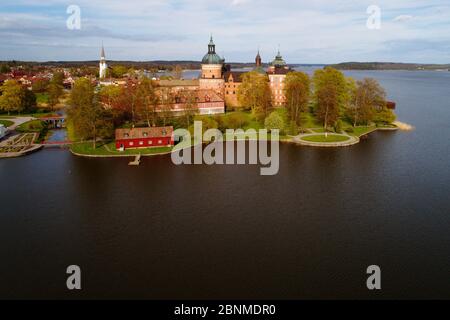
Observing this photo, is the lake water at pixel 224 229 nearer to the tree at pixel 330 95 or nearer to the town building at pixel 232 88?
the tree at pixel 330 95

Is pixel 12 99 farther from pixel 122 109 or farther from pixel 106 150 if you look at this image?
pixel 106 150

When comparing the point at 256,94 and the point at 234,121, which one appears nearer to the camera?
the point at 234,121

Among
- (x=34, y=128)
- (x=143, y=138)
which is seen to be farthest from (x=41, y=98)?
(x=143, y=138)

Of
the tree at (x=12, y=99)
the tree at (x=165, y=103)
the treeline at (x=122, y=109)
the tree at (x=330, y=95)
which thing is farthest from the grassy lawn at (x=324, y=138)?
the tree at (x=12, y=99)

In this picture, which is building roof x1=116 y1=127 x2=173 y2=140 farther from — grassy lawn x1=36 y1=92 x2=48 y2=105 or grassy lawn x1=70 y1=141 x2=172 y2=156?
grassy lawn x1=36 y1=92 x2=48 y2=105

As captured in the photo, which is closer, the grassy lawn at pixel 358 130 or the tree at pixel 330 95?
the grassy lawn at pixel 358 130

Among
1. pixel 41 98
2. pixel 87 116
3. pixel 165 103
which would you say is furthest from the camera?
pixel 41 98

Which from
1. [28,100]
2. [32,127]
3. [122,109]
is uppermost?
[28,100]
